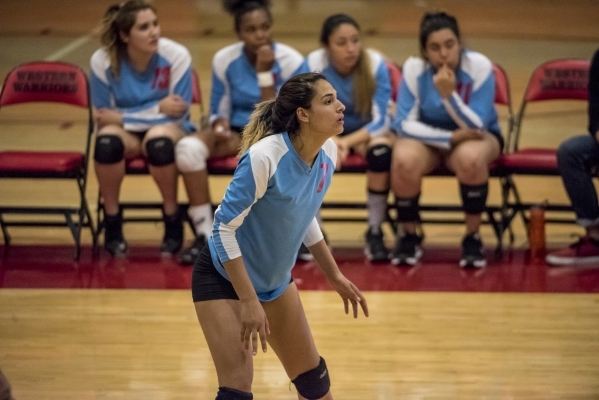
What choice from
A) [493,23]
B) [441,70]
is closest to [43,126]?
[441,70]

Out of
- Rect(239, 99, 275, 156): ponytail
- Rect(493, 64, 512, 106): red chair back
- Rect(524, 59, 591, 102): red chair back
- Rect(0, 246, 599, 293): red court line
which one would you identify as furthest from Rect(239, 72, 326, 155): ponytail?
Rect(524, 59, 591, 102): red chair back

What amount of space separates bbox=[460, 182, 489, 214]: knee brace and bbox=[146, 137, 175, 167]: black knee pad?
1.74 meters

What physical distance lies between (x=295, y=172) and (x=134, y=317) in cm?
210

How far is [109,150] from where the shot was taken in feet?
18.4

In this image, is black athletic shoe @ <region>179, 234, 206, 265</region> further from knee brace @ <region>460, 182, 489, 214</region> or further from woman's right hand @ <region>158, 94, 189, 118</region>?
knee brace @ <region>460, 182, 489, 214</region>

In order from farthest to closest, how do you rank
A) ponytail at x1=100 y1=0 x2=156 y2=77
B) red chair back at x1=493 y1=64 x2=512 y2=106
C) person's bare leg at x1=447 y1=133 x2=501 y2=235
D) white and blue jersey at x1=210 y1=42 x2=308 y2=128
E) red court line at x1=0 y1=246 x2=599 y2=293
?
red chair back at x1=493 y1=64 x2=512 y2=106 → white and blue jersey at x1=210 y1=42 x2=308 y2=128 → ponytail at x1=100 y1=0 x2=156 y2=77 → person's bare leg at x1=447 y1=133 x2=501 y2=235 → red court line at x1=0 y1=246 x2=599 y2=293

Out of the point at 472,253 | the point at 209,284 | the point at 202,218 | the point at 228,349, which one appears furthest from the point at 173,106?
the point at 228,349

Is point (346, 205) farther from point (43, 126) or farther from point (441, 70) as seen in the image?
point (43, 126)

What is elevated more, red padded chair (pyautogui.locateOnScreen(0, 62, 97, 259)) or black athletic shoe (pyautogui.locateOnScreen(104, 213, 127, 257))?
red padded chair (pyautogui.locateOnScreen(0, 62, 97, 259))

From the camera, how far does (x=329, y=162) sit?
3246 mm

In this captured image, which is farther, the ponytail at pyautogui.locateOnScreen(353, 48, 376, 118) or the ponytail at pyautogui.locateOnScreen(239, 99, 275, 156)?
the ponytail at pyautogui.locateOnScreen(353, 48, 376, 118)

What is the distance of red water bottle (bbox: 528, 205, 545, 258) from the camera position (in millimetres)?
5785

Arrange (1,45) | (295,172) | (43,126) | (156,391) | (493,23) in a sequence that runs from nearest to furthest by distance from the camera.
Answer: (295,172), (156,391), (43,126), (1,45), (493,23)

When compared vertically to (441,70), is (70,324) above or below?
below
